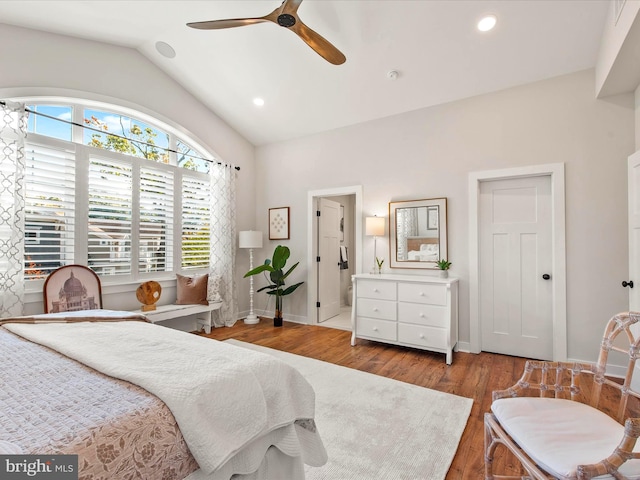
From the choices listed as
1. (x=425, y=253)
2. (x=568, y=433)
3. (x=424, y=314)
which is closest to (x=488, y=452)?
(x=568, y=433)

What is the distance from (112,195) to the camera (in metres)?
3.61

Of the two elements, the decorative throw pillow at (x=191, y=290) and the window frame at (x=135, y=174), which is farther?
the decorative throw pillow at (x=191, y=290)

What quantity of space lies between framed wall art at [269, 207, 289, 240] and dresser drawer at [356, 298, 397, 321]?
1.82 m

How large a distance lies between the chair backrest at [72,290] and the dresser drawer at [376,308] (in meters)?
2.95

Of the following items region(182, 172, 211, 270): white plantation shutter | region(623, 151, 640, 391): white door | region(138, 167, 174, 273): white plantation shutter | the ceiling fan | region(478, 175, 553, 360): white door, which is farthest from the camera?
region(182, 172, 211, 270): white plantation shutter

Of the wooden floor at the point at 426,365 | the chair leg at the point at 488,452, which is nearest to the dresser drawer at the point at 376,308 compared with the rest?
the wooden floor at the point at 426,365

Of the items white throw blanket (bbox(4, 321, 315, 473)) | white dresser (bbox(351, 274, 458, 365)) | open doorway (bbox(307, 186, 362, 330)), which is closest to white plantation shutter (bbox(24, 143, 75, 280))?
white throw blanket (bbox(4, 321, 315, 473))

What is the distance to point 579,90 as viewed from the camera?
3020 mm

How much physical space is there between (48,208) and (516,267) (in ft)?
16.3

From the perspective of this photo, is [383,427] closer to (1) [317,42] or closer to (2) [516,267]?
(2) [516,267]

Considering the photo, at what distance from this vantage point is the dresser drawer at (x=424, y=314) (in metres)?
3.26

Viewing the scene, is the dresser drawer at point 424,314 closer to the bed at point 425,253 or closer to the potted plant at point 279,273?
the bed at point 425,253

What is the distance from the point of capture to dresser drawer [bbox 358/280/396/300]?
11.7 ft

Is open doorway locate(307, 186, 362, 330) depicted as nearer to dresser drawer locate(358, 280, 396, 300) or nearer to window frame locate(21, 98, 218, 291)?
dresser drawer locate(358, 280, 396, 300)
